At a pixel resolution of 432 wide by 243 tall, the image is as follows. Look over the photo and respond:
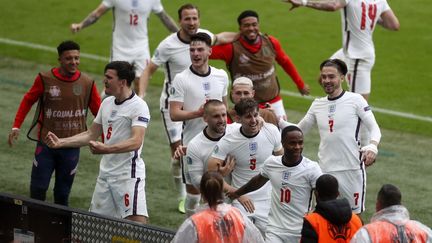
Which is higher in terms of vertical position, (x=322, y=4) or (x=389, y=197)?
(x=322, y=4)

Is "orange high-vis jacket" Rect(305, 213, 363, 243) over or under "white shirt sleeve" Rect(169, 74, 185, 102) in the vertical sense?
under

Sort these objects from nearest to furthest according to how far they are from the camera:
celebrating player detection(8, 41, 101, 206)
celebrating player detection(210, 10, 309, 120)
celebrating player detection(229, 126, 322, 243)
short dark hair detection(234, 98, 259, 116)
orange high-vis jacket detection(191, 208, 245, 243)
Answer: orange high-vis jacket detection(191, 208, 245, 243) < celebrating player detection(229, 126, 322, 243) < short dark hair detection(234, 98, 259, 116) < celebrating player detection(8, 41, 101, 206) < celebrating player detection(210, 10, 309, 120)

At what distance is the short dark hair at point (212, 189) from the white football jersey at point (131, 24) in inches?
328

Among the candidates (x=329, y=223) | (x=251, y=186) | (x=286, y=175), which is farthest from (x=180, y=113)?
(x=329, y=223)

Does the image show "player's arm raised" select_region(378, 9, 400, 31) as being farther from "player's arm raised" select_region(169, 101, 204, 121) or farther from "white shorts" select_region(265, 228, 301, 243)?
"white shorts" select_region(265, 228, 301, 243)

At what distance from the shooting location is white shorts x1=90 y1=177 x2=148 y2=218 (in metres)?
12.6

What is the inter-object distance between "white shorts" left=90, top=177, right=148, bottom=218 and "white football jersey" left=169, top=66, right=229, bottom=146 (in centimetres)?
149

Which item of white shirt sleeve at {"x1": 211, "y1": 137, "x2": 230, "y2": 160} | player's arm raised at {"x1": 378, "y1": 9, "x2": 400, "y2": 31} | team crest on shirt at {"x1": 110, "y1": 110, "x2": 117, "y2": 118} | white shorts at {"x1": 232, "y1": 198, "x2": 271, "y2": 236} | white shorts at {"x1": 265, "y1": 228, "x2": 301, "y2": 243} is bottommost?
white shorts at {"x1": 265, "y1": 228, "x2": 301, "y2": 243}

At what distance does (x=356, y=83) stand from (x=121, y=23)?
3.60 m

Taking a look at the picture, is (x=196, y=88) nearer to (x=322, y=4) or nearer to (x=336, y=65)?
(x=336, y=65)

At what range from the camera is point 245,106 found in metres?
11.6

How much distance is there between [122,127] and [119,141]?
143 millimetres

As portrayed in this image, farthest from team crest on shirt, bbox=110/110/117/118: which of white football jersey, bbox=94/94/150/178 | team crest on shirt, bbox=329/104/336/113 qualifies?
team crest on shirt, bbox=329/104/336/113

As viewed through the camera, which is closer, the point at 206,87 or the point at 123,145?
the point at 123,145
